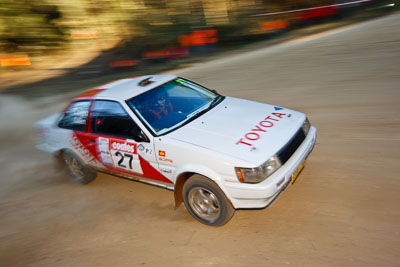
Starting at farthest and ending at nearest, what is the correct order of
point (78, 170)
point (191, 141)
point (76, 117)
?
point (78, 170) → point (76, 117) → point (191, 141)

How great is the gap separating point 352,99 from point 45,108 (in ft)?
29.2

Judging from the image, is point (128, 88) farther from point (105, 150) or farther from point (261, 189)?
point (261, 189)

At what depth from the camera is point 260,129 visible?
3.92 metres

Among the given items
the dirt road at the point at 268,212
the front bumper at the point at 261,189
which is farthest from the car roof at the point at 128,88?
the front bumper at the point at 261,189

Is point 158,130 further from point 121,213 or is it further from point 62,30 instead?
point 62,30

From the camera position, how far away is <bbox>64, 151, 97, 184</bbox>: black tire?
5.38 m

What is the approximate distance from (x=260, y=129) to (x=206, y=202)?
1.06 metres

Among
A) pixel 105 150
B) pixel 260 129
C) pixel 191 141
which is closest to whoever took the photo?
pixel 191 141

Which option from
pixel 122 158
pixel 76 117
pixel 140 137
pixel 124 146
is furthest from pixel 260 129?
pixel 76 117

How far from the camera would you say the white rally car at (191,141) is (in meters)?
3.54

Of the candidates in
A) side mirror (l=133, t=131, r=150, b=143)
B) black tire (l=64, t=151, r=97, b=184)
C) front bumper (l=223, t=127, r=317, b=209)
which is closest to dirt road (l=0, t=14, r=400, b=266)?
black tire (l=64, t=151, r=97, b=184)

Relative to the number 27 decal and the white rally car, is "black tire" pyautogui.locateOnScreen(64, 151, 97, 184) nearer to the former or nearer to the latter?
the white rally car

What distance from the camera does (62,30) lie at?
19.9 m

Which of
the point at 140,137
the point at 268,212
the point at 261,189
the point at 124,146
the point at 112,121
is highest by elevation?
the point at 112,121
